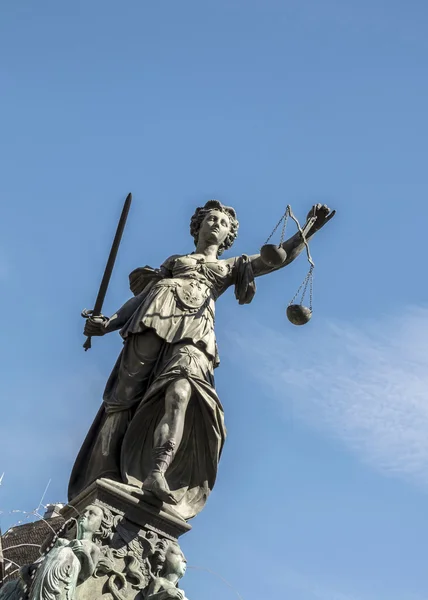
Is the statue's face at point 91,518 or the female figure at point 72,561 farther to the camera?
the statue's face at point 91,518

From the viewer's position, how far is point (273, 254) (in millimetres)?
8062

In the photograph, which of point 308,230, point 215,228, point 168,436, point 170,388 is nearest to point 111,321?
point 170,388

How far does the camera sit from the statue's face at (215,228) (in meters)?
8.73

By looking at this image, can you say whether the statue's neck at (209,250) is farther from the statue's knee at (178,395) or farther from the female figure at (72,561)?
the female figure at (72,561)

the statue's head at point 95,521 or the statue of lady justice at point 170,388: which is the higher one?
the statue of lady justice at point 170,388

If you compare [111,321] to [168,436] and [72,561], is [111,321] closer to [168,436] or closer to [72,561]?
[168,436]

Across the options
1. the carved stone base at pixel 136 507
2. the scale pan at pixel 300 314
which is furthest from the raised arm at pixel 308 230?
the carved stone base at pixel 136 507

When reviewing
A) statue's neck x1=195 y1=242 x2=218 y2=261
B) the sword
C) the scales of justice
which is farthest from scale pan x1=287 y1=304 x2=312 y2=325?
the sword

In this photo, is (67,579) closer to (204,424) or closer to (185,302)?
(204,424)

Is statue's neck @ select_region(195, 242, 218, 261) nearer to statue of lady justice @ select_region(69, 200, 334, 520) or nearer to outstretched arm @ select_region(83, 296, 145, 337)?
statue of lady justice @ select_region(69, 200, 334, 520)

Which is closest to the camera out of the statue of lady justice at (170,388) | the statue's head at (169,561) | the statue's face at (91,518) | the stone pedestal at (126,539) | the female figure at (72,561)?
the female figure at (72,561)

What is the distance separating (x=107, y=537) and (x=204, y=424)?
126 centimetres

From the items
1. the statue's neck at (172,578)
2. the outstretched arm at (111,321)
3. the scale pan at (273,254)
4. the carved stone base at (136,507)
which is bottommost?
the statue's neck at (172,578)

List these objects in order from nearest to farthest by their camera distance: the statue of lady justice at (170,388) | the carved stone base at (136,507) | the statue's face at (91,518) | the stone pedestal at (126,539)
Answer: the stone pedestal at (126,539) < the statue's face at (91,518) < the carved stone base at (136,507) < the statue of lady justice at (170,388)
